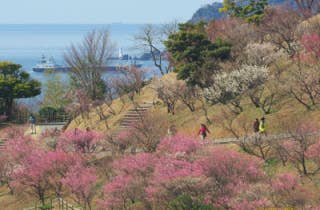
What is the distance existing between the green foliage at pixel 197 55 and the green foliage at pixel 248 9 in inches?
446

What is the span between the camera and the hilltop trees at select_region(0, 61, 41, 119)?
5722cm

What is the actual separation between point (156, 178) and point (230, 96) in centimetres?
1635

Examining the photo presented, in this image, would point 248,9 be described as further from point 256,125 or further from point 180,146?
point 180,146

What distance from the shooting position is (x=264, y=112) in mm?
35656

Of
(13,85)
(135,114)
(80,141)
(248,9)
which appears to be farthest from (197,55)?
(13,85)

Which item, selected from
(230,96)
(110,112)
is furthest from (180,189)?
(110,112)

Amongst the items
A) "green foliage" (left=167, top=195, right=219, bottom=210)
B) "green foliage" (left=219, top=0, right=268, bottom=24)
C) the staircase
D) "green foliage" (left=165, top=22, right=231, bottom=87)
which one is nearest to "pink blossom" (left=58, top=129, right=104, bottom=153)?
the staircase

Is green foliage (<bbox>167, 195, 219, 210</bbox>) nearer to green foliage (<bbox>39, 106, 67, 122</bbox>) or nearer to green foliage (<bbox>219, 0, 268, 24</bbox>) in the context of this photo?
green foliage (<bbox>219, 0, 268, 24</bbox>)

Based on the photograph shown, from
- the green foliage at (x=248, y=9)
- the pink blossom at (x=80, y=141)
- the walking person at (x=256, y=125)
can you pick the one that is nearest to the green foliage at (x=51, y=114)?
the green foliage at (x=248, y=9)

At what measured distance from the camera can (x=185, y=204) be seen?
2116 centimetres

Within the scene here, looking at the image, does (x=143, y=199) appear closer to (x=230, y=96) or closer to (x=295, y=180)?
(x=295, y=180)

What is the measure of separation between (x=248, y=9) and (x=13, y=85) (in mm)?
21809

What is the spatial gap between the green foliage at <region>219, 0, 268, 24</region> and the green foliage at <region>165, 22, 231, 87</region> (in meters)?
11.3

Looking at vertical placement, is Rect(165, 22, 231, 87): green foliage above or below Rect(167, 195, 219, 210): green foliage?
above
